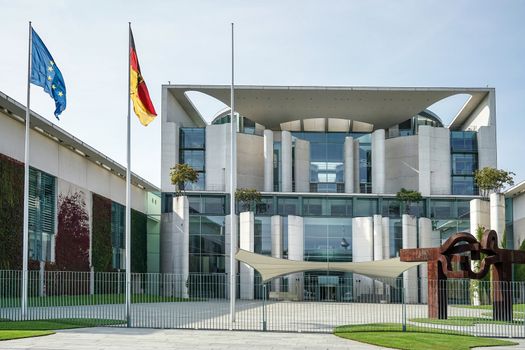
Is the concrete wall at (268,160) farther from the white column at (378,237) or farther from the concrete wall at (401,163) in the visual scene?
the white column at (378,237)

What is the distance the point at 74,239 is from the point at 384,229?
86.7 ft

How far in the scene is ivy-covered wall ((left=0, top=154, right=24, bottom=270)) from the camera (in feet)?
143

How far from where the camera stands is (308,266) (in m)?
46.5

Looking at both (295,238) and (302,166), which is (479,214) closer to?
(295,238)

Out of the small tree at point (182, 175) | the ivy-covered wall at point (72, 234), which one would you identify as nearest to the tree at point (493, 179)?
the small tree at point (182, 175)

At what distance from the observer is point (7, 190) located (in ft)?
146

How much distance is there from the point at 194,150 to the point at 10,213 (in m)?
30.8

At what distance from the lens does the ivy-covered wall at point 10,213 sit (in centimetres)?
4359

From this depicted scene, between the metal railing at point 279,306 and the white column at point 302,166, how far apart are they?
41.5 ft

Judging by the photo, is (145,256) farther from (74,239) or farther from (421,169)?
(421,169)

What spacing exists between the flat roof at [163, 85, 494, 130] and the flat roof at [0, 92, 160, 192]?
11876 mm

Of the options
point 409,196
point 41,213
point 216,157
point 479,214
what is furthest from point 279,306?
point 216,157

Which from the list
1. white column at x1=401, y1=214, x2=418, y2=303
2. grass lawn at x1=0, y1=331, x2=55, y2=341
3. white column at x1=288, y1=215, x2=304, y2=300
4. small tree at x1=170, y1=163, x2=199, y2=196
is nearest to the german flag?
grass lawn at x1=0, y1=331, x2=55, y2=341

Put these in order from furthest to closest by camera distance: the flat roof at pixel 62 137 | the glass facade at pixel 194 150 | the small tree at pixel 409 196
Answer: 1. the glass facade at pixel 194 150
2. the small tree at pixel 409 196
3. the flat roof at pixel 62 137
